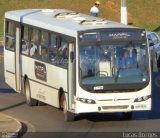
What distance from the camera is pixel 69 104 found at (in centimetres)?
2083

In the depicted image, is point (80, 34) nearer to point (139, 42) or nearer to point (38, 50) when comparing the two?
point (139, 42)

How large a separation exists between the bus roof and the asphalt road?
7.61ft

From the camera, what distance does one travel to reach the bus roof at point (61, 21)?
69.6ft

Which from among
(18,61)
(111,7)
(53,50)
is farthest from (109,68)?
(111,7)

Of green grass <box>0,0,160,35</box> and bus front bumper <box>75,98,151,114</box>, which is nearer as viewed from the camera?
bus front bumper <box>75,98,151,114</box>

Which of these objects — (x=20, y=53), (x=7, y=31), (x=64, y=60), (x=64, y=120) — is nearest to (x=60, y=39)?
(x=64, y=60)

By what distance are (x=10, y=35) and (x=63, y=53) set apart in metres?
5.30

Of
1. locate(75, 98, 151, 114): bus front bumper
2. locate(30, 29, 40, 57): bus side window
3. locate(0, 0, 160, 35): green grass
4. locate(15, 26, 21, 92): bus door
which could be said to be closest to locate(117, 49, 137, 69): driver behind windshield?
locate(75, 98, 151, 114): bus front bumper

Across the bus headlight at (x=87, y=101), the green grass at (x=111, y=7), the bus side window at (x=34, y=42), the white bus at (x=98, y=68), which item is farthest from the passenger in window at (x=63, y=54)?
the green grass at (x=111, y=7)

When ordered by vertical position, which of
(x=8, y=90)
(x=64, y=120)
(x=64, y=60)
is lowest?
(x=8, y=90)

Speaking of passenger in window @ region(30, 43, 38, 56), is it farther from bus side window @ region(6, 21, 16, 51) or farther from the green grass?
the green grass

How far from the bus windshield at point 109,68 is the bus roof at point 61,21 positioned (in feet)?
1.87

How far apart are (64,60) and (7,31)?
228 inches

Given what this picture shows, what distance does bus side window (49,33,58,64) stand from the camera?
72.8 ft
